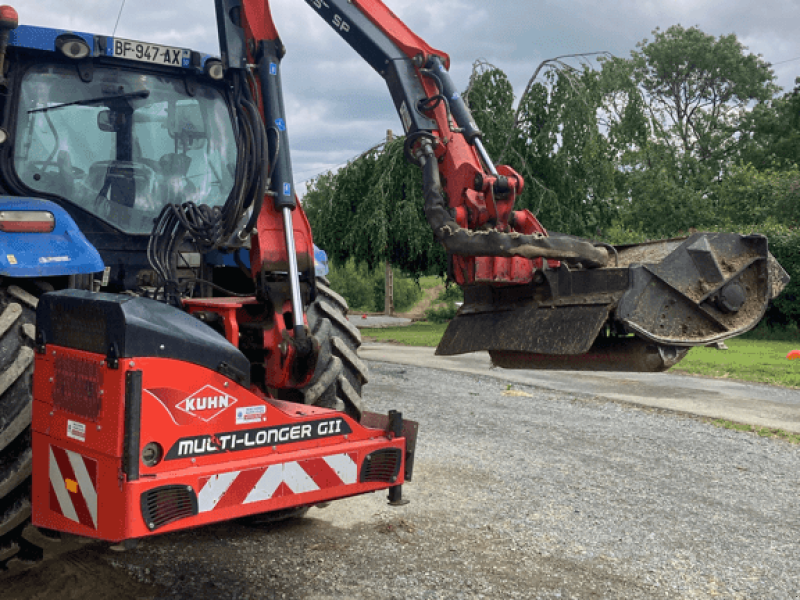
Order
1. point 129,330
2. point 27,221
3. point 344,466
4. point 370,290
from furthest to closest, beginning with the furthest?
point 370,290 → point 27,221 → point 344,466 → point 129,330

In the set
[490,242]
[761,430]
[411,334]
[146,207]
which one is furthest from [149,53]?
[411,334]

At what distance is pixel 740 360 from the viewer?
12969mm

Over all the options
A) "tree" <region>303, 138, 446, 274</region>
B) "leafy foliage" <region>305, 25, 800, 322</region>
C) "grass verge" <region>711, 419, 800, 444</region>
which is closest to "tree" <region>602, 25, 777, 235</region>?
"leafy foliage" <region>305, 25, 800, 322</region>

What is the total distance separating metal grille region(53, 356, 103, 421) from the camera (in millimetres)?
2779

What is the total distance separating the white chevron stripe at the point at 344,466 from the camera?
322 centimetres

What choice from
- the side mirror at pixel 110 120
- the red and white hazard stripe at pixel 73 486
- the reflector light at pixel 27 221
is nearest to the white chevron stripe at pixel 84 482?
the red and white hazard stripe at pixel 73 486

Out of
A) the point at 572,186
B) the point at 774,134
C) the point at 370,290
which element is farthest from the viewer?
the point at 774,134

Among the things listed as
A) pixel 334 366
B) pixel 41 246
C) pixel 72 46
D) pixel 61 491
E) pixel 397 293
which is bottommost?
pixel 397 293

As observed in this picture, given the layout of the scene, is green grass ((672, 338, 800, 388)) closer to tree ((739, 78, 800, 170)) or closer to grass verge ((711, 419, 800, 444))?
grass verge ((711, 419, 800, 444))

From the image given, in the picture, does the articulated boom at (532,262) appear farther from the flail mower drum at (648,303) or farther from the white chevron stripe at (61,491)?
the white chevron stripe at (61,491)

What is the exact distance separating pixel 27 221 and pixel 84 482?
1.32m

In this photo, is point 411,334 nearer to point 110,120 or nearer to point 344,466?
point 110,120

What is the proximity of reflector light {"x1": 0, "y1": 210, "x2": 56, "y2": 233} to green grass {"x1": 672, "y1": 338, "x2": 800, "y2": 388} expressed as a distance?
9357mm

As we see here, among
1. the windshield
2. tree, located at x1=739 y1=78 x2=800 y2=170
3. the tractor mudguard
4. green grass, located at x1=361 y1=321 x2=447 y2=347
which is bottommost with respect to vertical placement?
green grass, located at x1=361 y1=321 x2=447 y2=347
